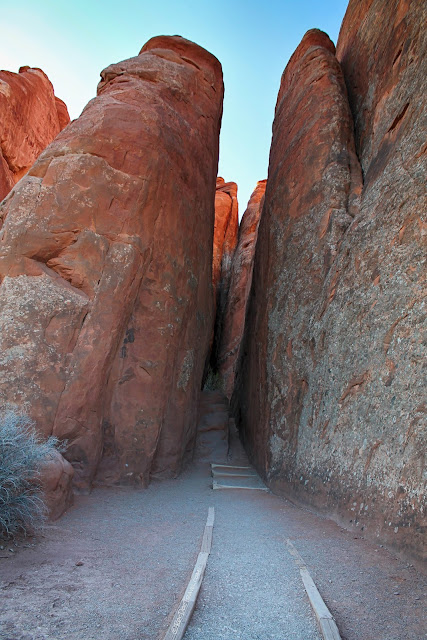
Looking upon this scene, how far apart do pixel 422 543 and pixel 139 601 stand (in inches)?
114

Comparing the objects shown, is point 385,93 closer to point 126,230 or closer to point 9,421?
point 126,230

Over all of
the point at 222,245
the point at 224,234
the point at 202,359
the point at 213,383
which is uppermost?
the point at 224,234

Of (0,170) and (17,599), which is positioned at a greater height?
(0,170)

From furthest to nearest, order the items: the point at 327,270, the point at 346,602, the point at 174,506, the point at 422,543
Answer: the point at 327,270 < the point at 174,506 < the point at 422,543 < the point at 346,602

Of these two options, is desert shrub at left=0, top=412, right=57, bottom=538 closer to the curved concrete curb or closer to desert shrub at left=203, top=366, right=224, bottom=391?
the curved concrete curb

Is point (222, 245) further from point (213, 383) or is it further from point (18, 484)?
point (18, 484)

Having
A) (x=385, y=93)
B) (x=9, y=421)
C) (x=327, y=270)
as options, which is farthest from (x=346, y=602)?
(x=385, y=93)

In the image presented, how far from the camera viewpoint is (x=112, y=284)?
9445 millimetres

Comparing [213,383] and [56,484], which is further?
[213,383]

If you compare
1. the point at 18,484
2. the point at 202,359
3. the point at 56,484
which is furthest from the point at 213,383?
the point at 18,484

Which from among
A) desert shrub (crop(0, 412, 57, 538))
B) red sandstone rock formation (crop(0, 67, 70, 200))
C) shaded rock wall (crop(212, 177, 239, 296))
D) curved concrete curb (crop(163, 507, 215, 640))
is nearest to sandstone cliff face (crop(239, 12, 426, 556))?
curved concrete curb (crop(163, 507, 215, 640))

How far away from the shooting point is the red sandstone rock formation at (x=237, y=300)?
985 inches

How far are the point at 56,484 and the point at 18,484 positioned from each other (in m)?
1.22

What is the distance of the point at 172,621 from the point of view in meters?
3.41
